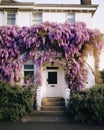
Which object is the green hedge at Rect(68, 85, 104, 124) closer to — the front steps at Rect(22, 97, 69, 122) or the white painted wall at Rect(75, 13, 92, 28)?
the front steps at Rect(22, 97, 69, 122)

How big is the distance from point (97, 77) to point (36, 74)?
5001mm

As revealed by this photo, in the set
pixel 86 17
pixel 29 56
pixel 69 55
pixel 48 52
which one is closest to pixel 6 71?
pixel 29 56

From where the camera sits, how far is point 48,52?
21.2 metres

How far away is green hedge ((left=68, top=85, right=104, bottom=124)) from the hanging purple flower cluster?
3.10m

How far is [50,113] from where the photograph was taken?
18594mm

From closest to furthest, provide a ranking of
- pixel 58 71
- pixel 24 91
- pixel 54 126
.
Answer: pixel 54 126 < pixel 24 91 < pixel 58 71

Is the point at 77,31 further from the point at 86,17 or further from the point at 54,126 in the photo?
the point at 54,126

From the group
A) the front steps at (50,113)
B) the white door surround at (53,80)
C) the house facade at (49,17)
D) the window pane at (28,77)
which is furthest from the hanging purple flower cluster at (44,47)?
the front steps at (50,113)

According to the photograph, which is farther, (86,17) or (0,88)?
(86,17)

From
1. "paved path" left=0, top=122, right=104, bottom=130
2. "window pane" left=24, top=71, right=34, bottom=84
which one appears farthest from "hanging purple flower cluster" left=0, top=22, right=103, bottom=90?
"paved path" left=0, top=122, right=104, bottom=130

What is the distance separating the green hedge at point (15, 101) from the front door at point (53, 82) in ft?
12.8

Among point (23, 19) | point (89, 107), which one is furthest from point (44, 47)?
point (89, 107)

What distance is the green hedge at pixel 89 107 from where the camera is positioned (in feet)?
55.8

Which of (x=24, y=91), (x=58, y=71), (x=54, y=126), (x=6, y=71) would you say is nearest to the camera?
(x=54, y=126)
